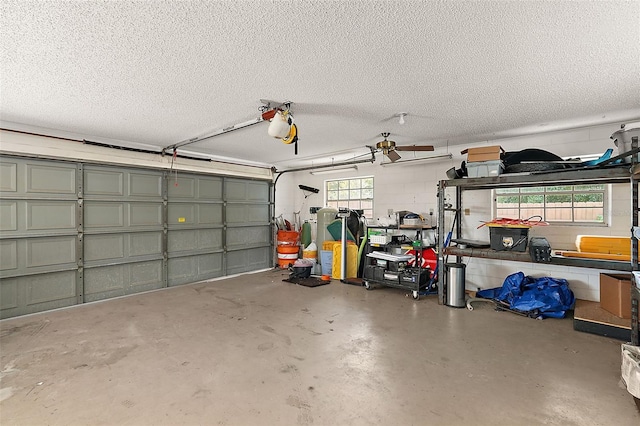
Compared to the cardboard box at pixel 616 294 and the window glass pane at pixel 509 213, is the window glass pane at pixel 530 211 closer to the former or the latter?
the window glass pane at pixel 509 213

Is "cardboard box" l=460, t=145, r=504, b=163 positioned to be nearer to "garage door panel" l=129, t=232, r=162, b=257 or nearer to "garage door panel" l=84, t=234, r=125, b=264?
"garage door panel" l=129, t=232, r=162, b=257

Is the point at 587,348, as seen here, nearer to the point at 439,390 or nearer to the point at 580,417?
the point at 580,417

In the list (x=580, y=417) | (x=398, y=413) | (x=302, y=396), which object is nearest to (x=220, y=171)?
(x=302, y=396)

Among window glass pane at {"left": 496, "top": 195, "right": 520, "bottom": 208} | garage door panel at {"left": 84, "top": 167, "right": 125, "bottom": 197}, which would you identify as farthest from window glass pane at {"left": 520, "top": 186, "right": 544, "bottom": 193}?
garage door panel at {"left": 84, "top": 167, "right": 125, "bottom": 197}

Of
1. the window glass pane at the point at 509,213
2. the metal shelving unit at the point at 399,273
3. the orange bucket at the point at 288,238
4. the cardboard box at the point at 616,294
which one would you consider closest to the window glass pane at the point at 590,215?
the window glass pane at the point at 509,213

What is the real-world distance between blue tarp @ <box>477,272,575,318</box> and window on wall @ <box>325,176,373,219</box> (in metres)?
2.71

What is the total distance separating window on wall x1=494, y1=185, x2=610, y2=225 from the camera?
12.7 ft

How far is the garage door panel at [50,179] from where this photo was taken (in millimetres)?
3752

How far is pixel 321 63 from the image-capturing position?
2213 millimetres

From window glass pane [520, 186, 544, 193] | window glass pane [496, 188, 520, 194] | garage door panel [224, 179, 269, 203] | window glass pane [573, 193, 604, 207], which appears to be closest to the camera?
window glass pane [573, 193, 604, 207]

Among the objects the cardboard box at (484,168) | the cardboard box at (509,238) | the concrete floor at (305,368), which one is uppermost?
the cardboard box at (484,168)

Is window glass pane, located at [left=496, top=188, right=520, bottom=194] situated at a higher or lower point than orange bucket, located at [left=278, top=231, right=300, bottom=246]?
higher

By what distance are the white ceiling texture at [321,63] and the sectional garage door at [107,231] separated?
2.87ft

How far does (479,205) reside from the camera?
4.70 m
